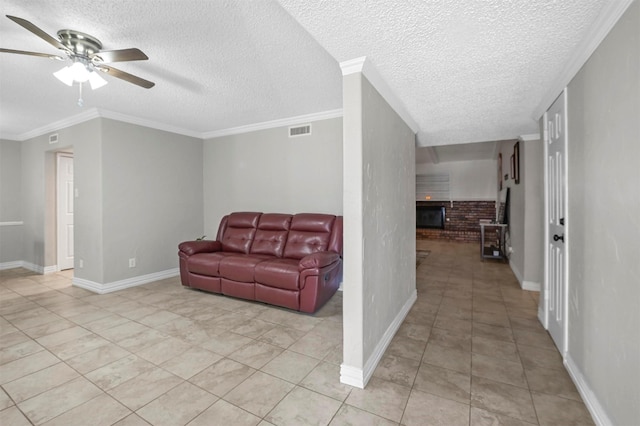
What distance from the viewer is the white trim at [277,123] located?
3695 millimetres

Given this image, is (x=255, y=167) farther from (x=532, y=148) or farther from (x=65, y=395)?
(x=532, y=148)

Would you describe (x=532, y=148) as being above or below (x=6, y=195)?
above

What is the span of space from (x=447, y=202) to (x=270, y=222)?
20.1ft

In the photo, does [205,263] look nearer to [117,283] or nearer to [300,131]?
[117,283]

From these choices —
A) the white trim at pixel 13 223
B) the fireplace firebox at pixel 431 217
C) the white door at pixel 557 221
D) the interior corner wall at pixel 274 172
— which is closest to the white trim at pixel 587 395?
the white door at pixel 557 221

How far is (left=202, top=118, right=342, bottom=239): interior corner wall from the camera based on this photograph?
3.79 metres

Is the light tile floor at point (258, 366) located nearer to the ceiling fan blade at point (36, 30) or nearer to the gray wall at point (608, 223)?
the gray wall at point (608, 223)

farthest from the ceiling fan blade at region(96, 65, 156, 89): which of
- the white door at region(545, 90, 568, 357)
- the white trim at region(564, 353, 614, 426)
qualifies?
the white trim at region(564, 353, 614, 426)

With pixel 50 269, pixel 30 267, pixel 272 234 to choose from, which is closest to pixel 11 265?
pixel 30 267

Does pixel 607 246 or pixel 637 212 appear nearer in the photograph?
pixel 637 212

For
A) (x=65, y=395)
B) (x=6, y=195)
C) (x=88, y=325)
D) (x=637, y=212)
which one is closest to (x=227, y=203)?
(x=88, y=325)

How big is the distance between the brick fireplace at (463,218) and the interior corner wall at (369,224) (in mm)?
6243

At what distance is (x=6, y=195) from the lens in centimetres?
484

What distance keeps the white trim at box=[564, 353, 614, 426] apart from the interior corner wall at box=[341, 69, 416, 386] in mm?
1168
